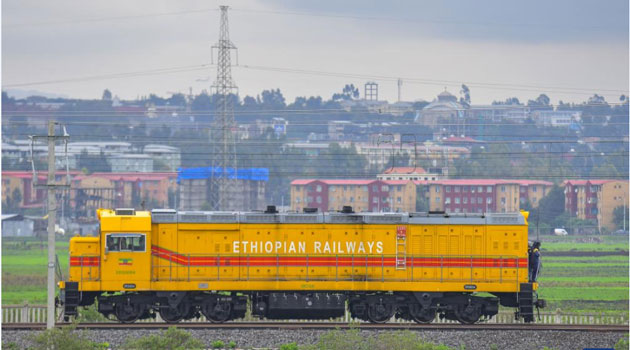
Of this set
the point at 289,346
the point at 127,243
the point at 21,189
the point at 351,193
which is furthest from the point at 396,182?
the point at 289,346

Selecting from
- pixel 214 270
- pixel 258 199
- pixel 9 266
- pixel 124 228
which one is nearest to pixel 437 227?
pixel 214 270

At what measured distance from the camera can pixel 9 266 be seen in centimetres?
7131

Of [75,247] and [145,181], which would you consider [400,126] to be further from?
[75,247]

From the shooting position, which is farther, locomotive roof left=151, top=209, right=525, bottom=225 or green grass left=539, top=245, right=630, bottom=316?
green grass left=539, top=245, right=630, bottom=316

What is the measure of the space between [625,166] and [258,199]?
144 ft

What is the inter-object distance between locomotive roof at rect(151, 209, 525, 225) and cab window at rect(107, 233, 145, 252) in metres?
0.94

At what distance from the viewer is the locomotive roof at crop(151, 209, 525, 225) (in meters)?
28.9

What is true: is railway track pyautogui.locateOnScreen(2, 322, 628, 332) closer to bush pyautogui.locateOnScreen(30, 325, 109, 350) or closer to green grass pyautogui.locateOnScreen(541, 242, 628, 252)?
bush pyautogui.locateOnScreen(30, 325, 109, 350)

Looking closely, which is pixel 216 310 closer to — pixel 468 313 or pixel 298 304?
pixel 298 304

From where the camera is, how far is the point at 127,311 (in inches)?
1122

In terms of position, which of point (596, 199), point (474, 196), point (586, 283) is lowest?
point (586, 283)

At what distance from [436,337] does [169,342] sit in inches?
282

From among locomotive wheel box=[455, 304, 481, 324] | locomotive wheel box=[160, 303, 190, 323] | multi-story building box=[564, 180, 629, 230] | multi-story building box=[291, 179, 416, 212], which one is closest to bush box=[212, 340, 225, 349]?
locomotive wheel box=[160, 303, 190, 323]

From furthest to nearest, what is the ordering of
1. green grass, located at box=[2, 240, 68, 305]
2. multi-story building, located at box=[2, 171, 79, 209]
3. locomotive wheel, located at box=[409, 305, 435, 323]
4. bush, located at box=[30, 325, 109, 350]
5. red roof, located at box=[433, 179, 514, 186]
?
multi-story building, located at box=[2, 171, 79, 209], red roof, located at box=[433, 179, 514, 186], green grass, located at box=[2, 240, 68, 305], locomotive wheel, located at box=[409, 305, 435, 323], bush, located at box=[30, 325, 109, 350]
